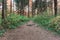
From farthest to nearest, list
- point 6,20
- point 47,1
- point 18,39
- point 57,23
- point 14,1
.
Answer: point 14,1 → point 47,1 → point 6,20 → point 57,23 → point 18,39

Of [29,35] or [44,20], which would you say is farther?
[44,20]

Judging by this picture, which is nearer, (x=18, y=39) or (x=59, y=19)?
(x=18, y=39)

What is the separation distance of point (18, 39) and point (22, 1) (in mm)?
24088

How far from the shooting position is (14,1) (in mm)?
32438

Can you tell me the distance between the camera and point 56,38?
31.9 ft

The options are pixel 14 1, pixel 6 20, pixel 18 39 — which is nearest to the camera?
pixel 18 39

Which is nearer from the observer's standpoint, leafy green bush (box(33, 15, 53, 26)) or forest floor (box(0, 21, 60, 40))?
forest floor (box(0, 21, 60, 40))

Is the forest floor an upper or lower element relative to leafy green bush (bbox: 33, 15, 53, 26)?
lower

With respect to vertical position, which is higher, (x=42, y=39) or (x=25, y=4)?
(x=25, y=4)

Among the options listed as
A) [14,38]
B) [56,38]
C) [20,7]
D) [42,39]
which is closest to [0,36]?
[14,38]

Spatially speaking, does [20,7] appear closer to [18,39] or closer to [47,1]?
[47,1]

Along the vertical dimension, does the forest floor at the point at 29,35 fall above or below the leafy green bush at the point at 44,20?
below

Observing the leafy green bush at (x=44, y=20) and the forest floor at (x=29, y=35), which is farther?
the leafy green bush at (x=44, y=20)

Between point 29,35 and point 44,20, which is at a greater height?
point 44,20
